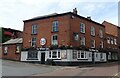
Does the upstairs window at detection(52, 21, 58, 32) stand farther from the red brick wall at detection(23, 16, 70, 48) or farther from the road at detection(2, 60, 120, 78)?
the road at detection(2, 60, 120, 78)

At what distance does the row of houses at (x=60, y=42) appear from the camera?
34.0m

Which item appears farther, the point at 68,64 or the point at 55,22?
the point at 55,22

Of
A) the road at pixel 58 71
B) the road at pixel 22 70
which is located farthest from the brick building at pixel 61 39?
the road at pixel 58 71

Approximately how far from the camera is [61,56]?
110 feet

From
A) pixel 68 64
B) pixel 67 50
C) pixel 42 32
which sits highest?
pixel 42 32

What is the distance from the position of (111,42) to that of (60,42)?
21211mm

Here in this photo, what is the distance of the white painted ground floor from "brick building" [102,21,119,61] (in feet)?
25.8

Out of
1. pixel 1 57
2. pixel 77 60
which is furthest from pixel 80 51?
pixel 1 57

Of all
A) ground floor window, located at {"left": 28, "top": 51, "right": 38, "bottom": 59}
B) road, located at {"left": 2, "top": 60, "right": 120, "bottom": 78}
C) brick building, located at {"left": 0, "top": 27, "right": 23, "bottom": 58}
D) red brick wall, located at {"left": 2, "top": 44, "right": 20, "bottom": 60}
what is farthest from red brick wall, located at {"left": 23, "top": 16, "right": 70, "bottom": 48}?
brick building, located at {"left": 0, "top": 27, "right": 23, "bottom": 58}

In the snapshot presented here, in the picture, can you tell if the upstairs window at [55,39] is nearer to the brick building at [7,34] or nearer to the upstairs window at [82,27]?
the upstairs window at [82,27]

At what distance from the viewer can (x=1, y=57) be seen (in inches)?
1790

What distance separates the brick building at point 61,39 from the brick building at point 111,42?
788cm

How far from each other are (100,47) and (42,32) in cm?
1353

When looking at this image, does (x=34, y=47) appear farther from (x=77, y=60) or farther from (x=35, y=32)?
(x=77, y=60)
